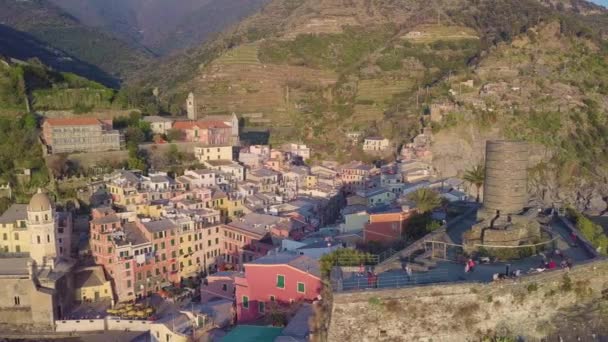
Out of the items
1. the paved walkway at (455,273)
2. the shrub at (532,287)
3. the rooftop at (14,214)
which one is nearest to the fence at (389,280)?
the paved walkway at (455,273)

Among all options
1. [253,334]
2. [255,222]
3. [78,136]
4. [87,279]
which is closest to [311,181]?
[255,222]

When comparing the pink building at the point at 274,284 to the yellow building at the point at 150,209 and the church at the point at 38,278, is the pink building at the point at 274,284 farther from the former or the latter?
the yellow building at the point at 150,209

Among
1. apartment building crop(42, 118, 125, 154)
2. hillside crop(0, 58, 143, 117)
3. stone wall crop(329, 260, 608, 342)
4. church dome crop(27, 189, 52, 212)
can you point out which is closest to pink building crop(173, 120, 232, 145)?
hillside crop(0, 58, 143, 117)

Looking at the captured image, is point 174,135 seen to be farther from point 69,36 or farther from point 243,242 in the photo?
point 69,36

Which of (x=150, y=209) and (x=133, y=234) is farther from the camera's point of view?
(x=150, y=209)

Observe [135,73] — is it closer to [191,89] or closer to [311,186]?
[191,89]

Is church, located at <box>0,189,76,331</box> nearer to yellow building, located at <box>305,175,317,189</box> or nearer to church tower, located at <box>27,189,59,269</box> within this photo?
church tower, located at <box>27,189,59,269</box>
